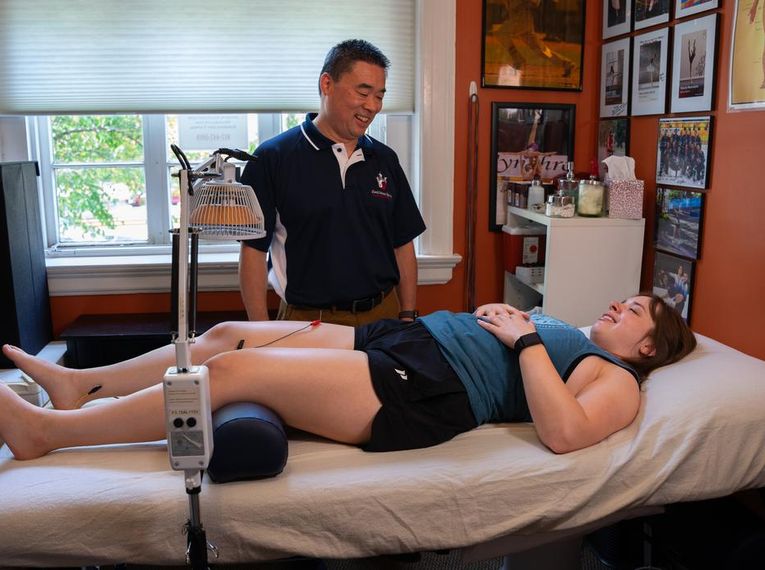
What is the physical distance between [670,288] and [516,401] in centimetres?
102

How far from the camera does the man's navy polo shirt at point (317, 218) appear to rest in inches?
83.6

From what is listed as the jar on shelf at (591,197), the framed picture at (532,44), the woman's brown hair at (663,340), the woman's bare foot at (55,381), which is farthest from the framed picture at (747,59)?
Answer: the woman's bare foot at (55,381)

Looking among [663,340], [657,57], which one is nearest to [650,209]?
[657,57]

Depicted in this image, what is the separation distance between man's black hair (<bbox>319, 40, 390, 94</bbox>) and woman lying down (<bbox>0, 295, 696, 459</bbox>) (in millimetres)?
742

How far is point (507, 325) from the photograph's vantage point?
1704 millimetres

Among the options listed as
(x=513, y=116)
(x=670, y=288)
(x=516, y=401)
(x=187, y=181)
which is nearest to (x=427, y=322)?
(x=516, y=401)

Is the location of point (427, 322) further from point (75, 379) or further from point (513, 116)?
point (513, 116)

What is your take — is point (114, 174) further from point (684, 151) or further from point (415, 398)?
point (684, 151)

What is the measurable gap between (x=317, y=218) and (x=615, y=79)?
1.34 metres

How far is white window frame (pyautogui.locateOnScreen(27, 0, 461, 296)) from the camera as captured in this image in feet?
8.73

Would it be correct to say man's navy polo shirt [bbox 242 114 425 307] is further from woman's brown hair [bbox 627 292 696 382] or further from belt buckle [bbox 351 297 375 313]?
woman's brown hair [bbox 627 292 696 382]

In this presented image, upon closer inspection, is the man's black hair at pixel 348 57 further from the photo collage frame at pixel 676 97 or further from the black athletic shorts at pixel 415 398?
the photo collage frame at pixel 676 97

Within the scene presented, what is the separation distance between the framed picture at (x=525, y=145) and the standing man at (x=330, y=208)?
0.74 metres

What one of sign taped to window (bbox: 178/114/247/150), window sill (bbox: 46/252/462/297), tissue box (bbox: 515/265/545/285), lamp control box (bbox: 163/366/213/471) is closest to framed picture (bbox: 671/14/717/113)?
tissue box (bbox: 515/265/545/285)
